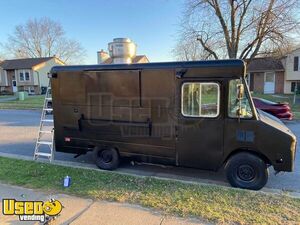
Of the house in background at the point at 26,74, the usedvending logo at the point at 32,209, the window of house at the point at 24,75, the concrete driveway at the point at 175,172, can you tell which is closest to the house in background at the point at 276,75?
the concrete driveway at the point at 175,172

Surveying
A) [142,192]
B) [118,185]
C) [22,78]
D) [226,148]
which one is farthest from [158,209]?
[22,78]

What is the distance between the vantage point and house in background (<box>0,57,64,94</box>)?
44.2 m

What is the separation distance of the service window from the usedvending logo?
295cm

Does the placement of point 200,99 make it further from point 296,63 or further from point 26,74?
point 26,74

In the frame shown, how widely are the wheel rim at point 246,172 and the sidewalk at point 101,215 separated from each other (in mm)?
1913

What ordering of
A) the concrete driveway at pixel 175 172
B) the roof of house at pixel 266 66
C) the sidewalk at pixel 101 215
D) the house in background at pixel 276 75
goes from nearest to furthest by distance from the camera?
the sidewalk at pixel 101 215, the concrete driveway at pixel 175 172, the house in background at pixel 276 75, the roof of house at pixel 266 66

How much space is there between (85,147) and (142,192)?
2.46m

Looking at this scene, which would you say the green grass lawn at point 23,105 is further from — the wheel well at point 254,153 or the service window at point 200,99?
the wheel well at point 254,153

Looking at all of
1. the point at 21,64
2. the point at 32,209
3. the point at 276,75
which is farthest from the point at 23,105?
the point at 276,75

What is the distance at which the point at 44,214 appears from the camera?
363cm

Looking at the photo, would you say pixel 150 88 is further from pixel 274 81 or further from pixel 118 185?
pixel 274 81

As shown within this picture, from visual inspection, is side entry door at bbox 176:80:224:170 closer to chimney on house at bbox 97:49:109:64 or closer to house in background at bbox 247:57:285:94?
chimney on house at bbox 97:49:109:64

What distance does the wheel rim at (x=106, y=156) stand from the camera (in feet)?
20.3

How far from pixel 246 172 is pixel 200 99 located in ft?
5.53
